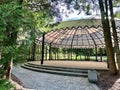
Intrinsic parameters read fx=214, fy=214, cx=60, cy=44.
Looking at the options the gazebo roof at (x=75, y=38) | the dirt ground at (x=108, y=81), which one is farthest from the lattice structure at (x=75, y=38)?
the dirt ground at (x=108, y=81)

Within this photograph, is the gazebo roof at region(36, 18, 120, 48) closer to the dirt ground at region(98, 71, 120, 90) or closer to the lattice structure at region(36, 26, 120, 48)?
the lattice structure at region(36, 26, 120, 48)

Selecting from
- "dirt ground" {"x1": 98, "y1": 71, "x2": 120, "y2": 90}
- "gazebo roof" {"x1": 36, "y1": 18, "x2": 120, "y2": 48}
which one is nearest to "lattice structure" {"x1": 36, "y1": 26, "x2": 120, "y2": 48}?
"gazebo roof" {"x1": 36, "y1": 18, "x2": 120, "y2": 48}

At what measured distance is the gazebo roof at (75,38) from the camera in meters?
20.6

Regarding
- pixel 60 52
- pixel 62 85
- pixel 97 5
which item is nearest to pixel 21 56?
pixel 62 85

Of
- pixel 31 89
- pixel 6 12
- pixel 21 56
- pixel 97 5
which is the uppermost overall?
pixel 97 5

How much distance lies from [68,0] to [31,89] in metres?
5.26

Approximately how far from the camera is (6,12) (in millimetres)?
3457

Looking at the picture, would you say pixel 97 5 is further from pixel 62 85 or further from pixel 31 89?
pixel 31 89

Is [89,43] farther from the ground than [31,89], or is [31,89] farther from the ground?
[89,43]

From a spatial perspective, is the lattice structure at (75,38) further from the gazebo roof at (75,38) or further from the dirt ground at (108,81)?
the dirt ground at (108,81)

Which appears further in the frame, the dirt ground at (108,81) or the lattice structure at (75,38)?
the lattice structure at (75,38)

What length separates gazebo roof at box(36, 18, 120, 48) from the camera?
20641 millimetres

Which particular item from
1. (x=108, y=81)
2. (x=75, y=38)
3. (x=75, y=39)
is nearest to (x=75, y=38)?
(x=75, y=38)

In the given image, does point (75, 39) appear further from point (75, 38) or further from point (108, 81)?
point (108, 81)
